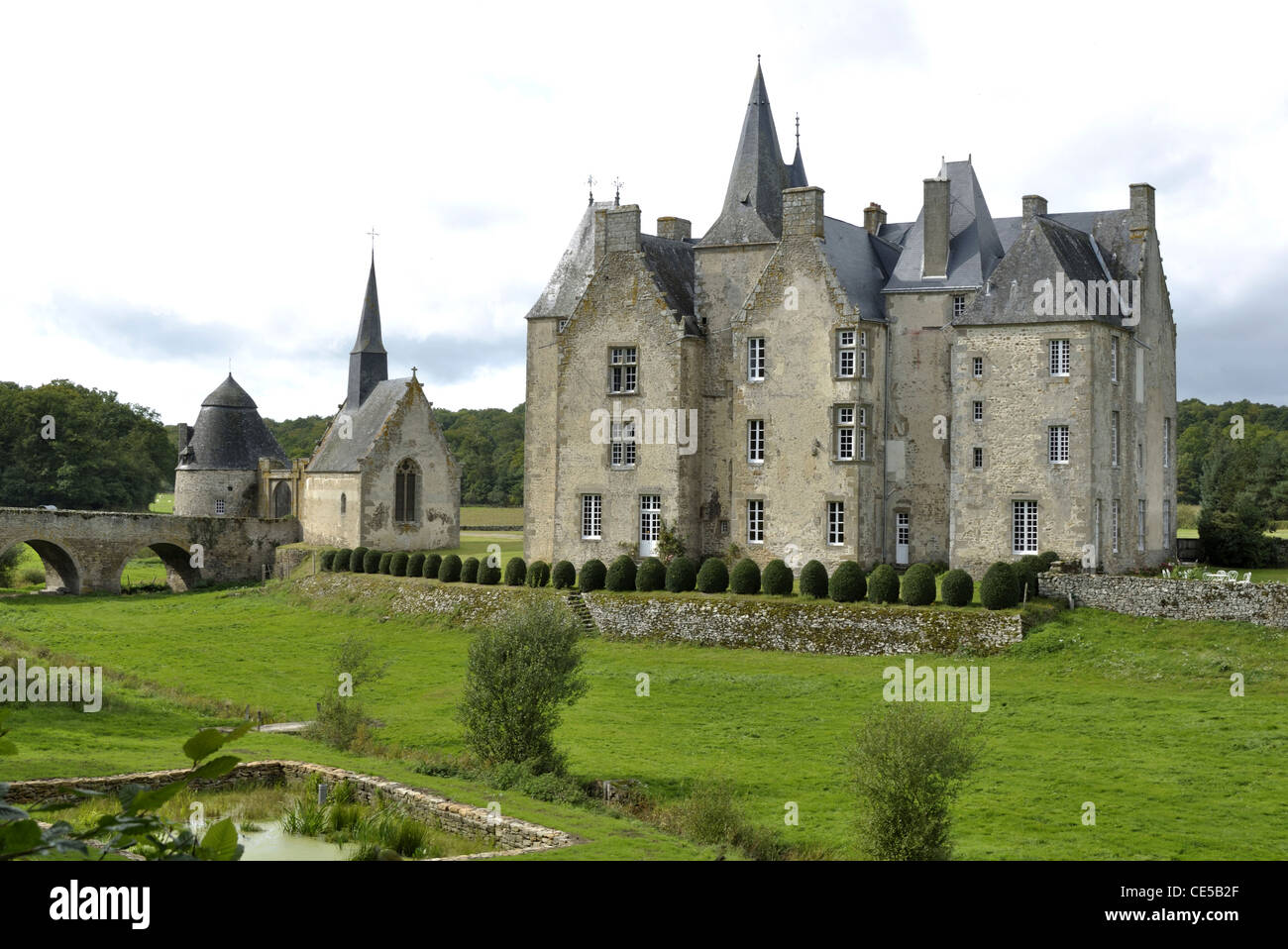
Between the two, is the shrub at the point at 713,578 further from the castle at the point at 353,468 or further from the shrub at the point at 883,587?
the castle at the point at 353,468

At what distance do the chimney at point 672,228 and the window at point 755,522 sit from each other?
473 inches

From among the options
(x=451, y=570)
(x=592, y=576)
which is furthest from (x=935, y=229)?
(x=451, y=570)

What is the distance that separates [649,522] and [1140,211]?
59.7 ft

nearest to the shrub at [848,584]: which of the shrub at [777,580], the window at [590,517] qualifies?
the shrub at [777,580]

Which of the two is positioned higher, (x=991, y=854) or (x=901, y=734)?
(x=901, y=734)

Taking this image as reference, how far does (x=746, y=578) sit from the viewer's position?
34500 millimetres

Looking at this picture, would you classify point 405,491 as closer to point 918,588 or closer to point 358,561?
point 358,561

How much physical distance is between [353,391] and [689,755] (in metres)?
40.1

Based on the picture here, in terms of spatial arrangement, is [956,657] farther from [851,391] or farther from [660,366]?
[660,366]

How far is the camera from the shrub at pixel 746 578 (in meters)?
34.5

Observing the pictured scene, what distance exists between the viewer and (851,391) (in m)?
37.2

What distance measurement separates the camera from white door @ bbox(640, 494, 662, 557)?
130ft

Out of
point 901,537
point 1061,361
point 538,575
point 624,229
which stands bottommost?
point 538,575
